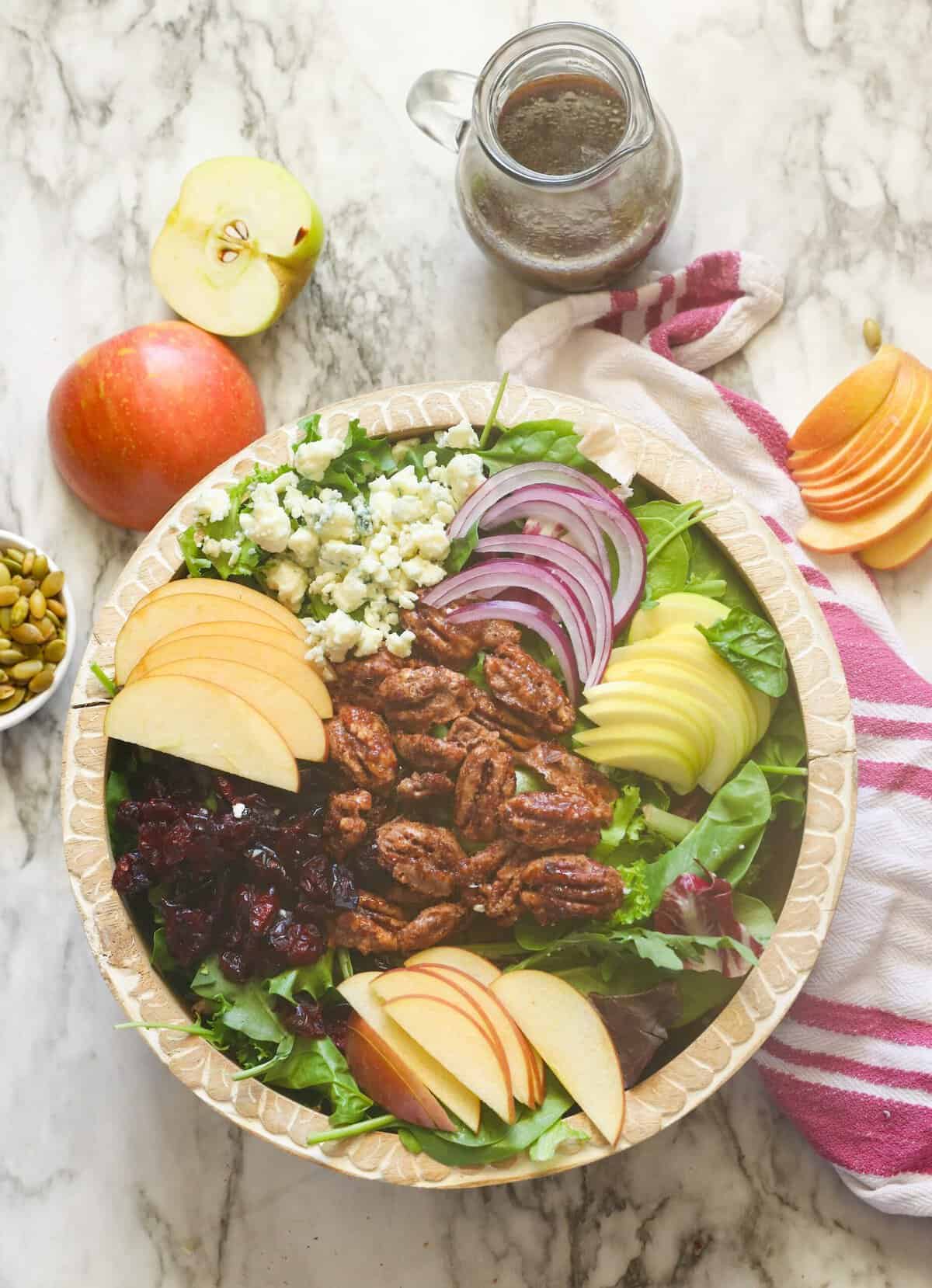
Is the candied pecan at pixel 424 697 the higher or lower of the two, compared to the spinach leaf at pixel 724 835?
higher

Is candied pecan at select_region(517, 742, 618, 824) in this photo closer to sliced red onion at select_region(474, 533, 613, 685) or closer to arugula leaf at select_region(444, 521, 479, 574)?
sliced red onion at select_region(474, 533, 613, 685)

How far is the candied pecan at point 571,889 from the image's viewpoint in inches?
82.1

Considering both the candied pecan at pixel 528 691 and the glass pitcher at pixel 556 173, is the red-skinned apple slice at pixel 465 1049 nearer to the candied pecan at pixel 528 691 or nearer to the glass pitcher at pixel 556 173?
the candied pecan at pixel 528 691

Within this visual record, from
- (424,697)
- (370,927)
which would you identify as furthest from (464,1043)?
(424,697)

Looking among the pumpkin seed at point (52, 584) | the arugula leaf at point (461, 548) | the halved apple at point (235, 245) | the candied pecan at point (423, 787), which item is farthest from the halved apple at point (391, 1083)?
the halved apple at point (235, 245)

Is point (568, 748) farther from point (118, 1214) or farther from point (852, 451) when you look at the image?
point (118, 1214)

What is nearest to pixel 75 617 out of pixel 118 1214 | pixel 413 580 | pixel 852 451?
pixel 413 580

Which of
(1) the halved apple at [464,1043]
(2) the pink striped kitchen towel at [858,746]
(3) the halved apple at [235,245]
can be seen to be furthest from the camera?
(3) the halved apple at [235,245]

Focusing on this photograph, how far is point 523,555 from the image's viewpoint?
229 cm

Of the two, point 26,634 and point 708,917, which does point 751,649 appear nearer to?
point 708,917

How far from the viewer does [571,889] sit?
2.09 metres

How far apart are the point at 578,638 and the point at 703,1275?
137 centimetres

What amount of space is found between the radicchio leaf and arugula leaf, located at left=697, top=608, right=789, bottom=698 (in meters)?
0.37

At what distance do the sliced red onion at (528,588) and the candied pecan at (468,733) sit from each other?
21 centimetres
